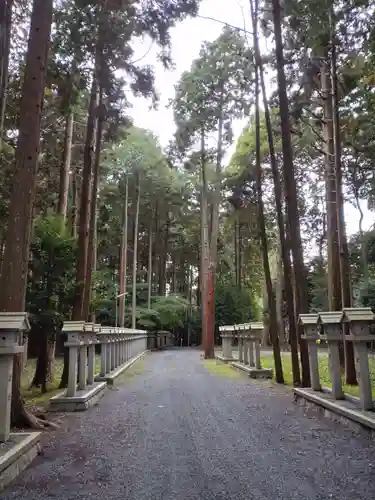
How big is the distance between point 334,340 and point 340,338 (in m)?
0.15

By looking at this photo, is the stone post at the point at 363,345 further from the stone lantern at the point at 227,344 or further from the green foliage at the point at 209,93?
the green foliage at the point at 209,93

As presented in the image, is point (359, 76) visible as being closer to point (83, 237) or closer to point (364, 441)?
point (83, 237)

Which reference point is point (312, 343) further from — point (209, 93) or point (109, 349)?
point (209, 93)

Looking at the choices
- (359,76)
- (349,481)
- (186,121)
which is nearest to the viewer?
(349,481)

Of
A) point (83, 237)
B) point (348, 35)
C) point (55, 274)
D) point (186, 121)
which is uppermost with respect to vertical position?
point (186, 121)

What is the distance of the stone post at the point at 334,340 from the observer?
6.20 meters

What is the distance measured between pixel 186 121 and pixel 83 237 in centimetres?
1354

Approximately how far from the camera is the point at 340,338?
6.17 meters

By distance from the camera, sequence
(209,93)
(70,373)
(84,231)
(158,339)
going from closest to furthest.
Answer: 1. (70,373)
2. (84,231)
3. (209,93)
4. (158,339)

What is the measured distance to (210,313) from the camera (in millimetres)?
22234

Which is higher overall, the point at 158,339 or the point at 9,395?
the point at 158,339

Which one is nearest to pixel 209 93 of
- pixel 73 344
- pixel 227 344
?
pixel 227 344

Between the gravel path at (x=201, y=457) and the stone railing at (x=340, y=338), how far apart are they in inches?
19.3

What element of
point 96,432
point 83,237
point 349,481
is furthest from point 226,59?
point 349,481
